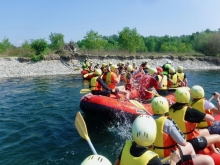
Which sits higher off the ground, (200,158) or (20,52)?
(20,52)

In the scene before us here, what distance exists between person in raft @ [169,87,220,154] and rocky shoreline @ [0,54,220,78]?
18416mm

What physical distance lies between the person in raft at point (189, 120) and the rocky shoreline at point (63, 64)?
18.4 metres

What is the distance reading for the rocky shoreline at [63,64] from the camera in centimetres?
2292

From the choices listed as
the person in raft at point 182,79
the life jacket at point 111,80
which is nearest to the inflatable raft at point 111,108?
the life jacket at point 111,80

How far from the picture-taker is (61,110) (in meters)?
10.0

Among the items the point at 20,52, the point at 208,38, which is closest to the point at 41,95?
the point at 20,52

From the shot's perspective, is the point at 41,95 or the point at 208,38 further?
the point at 208,38

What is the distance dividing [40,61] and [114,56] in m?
9.41

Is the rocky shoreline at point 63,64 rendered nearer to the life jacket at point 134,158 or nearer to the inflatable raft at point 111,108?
the inflatable raft at point 111,108

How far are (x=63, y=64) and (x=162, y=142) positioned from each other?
935 inches

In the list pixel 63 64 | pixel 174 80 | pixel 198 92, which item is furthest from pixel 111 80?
pixel 63 64

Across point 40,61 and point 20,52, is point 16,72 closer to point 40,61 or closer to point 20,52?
point 40,61

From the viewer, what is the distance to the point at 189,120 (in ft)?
13.0

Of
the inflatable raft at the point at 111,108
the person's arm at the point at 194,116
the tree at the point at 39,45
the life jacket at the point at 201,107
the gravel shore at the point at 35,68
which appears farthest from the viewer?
the tree at the point at 39,45
